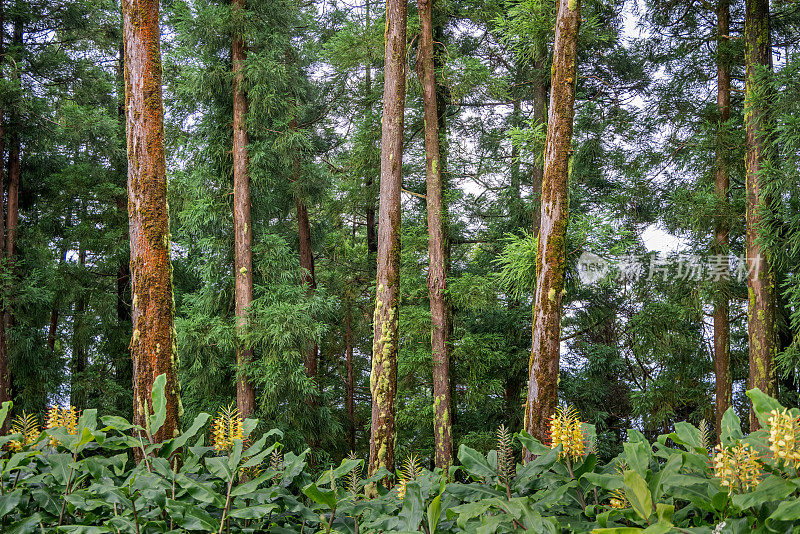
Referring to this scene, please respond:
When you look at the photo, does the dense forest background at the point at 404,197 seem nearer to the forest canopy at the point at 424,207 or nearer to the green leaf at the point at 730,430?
the forest canopy at the point at 424,207

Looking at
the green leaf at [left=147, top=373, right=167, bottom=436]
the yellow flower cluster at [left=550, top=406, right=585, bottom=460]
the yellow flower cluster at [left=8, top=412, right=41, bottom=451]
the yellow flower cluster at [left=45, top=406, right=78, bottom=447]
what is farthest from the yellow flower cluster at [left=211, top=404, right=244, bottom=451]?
the yellow flower cluster at [left=550, top=406, right=585, bottom=460]

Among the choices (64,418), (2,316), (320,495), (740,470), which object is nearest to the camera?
(740,470)

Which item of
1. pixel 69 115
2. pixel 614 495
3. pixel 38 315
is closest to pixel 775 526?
pixel 614 495

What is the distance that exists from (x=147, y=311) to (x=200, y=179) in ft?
20.7

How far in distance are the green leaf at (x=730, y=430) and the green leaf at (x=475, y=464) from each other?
56cm

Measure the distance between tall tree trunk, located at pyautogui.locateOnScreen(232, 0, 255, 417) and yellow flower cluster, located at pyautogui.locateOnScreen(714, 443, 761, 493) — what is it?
8.79 meters

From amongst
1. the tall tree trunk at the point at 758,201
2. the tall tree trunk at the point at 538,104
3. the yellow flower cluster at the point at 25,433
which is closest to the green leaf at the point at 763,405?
the yellow flower cluster at the point at 25,433

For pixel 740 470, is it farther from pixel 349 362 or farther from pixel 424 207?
pixel 349 362

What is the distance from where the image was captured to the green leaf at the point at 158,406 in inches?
62.9

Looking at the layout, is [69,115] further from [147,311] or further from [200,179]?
[147,311]

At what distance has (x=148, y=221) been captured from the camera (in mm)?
4129

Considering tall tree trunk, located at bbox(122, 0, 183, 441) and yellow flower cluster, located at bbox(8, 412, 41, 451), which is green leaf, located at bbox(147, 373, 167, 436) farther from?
tall tree trunk, located at bbox(122, 0, 183, 441)

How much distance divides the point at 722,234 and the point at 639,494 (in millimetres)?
9383

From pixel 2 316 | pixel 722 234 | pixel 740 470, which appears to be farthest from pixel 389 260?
pixel 2 316
